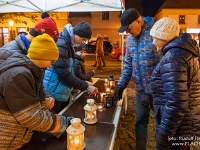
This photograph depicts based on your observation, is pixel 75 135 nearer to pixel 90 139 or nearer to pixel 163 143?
pixel 90 139

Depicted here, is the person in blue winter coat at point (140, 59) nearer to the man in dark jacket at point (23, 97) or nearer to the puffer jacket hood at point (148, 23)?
the puffer jacket hood at point (148, 23)

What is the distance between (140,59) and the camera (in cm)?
243

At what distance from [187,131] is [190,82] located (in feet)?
1.35

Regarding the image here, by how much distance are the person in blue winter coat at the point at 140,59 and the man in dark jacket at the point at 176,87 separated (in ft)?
1.98

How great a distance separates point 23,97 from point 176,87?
105 cm

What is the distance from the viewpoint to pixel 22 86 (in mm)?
1234

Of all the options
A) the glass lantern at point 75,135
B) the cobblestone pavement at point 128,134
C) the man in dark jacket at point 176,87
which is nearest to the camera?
the glass lantern at point 75,135

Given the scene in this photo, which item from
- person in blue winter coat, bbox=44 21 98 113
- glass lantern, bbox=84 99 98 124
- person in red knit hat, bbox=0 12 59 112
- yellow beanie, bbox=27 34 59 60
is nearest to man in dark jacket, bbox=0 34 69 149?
yellow beanie, bbox=27 34 59 60

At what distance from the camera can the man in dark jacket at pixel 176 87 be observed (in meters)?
1.50

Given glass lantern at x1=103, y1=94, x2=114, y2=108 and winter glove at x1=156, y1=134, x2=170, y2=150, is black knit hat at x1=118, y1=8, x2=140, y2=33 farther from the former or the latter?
winter glove at x1=156, y1=134, x2=170, y2=150

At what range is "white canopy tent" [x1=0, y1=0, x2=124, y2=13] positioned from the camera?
13.1ft

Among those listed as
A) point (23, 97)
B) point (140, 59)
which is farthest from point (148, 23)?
point (23, 97)

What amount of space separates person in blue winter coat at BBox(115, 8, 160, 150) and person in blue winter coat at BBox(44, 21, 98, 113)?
512 millimetres

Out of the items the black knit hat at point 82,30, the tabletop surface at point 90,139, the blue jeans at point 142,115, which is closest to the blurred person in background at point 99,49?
the black knit hat at point 82,30
